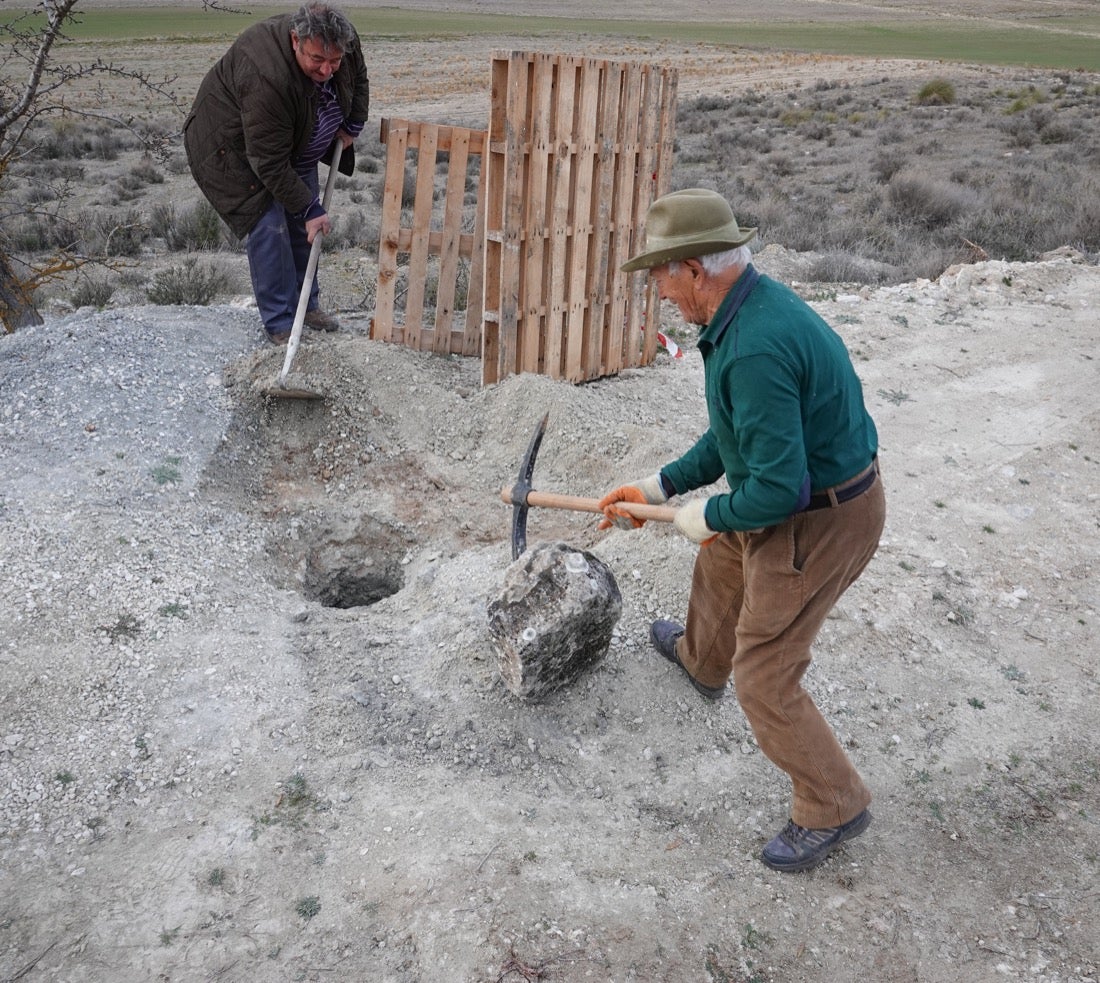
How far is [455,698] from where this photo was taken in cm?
375

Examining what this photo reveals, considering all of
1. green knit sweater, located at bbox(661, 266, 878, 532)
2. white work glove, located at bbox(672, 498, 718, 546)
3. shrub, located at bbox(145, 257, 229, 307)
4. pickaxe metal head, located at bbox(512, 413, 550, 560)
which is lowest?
shrub, located at bbox(145, 257, 229, 307)

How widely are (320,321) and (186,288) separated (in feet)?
9.70

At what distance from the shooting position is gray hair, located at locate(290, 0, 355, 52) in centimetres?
501

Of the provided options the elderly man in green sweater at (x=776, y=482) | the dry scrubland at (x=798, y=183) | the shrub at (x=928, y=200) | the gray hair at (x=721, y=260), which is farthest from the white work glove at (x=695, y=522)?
the shrub at (x=928, y=200)

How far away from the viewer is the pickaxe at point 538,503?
313cm

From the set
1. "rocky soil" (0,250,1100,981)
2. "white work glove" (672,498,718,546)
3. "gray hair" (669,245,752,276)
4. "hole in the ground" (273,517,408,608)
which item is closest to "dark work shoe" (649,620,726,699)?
"rocky soil" (0,250,1100,981)

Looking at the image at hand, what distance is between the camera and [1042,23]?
7519 centimetres

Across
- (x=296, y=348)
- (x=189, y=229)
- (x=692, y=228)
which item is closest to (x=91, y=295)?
(x=189, y=229)

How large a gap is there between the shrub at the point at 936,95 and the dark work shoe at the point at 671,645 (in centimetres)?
2703

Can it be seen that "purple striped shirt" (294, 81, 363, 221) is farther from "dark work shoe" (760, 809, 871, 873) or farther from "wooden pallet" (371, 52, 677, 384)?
"dark work shoe" (760, 809, 871, 873)

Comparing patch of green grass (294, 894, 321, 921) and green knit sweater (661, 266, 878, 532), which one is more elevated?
green knit sweater (661, 266, 878, 532)

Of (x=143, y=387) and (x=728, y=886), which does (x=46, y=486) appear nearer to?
(x=143, y=387)

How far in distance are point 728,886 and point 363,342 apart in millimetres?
4405

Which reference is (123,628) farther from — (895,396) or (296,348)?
(895,396)
